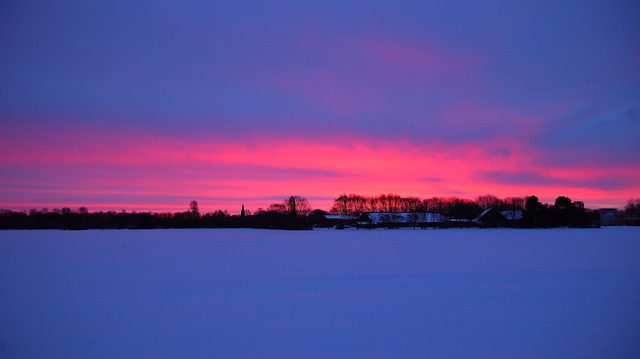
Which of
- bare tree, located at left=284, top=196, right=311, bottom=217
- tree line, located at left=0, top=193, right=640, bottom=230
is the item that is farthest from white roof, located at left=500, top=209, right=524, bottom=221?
bare tree, located at left=284, top=196, right=311, bottom=217

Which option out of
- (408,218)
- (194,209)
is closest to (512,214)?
(408,218)

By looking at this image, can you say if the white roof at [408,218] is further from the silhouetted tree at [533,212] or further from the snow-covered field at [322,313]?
the snow-covered field at [322,313]

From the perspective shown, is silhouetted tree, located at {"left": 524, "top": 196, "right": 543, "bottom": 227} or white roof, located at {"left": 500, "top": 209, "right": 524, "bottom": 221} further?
white roof, located at {"left": 500, "top": 209, "right": 524, "bottom": 221}

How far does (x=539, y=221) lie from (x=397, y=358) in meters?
84.1

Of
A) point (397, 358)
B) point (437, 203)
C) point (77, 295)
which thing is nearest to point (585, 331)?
point (397, 358)

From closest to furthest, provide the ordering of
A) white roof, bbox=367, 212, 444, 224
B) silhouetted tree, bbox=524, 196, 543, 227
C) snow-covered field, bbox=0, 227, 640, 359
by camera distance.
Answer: snow-covered field, bbox=0, 227, 640, 359, silhouetted tree, bbox=524, 196, 543, 227, white roof, bbox=367, 212, 444, 224

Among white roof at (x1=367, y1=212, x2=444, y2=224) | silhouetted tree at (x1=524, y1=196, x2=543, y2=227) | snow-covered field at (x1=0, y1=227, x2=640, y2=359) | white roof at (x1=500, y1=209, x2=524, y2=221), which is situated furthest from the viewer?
white roof at (x1=367, y1=212, x2=444, y2=224)

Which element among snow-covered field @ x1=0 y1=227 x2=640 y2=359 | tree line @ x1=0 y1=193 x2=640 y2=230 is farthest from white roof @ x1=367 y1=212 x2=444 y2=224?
snow-covered field @ x1=0 y1=227 x2=640 y2=359

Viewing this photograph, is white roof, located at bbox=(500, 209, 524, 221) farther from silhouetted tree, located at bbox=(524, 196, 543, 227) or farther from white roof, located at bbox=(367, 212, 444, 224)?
silhouetted tree, located at bbox=(524, 196, 543, 227)

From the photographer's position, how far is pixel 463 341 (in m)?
7.31

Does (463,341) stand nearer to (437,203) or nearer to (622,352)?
(622,352)

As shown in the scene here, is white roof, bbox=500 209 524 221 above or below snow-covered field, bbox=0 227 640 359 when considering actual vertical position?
above

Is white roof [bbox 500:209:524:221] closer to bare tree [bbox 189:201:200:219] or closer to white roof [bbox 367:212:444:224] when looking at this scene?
white roof [bbox 367:212:444:224]

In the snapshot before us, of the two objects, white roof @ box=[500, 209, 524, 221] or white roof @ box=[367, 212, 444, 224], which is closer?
white roof @ box=[500, 209, 524, 221]
